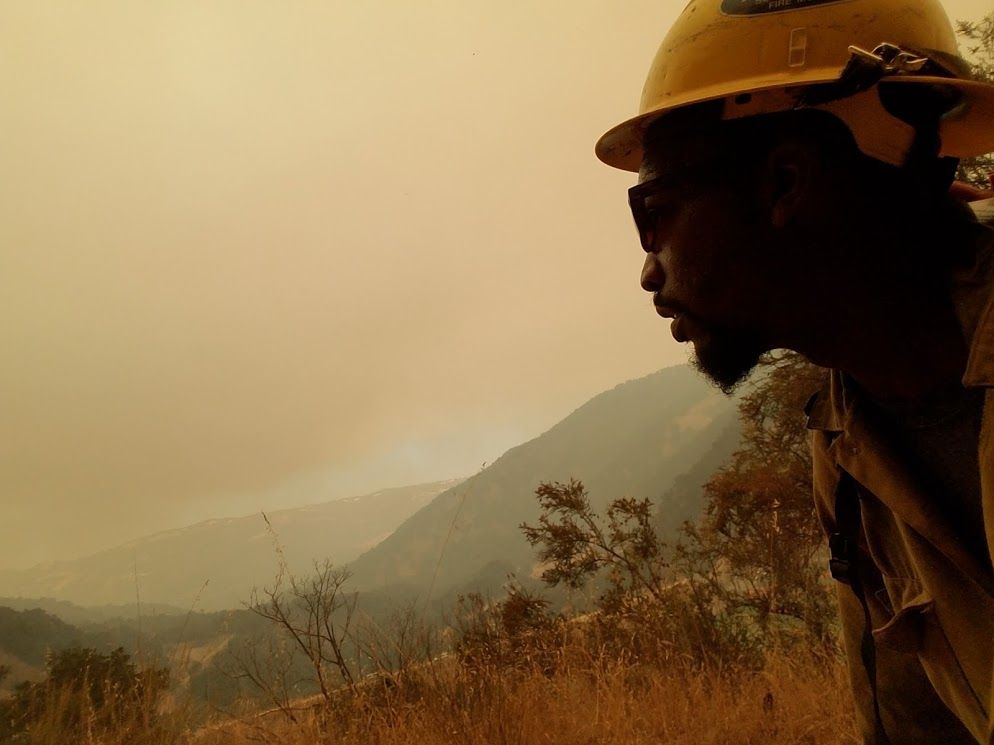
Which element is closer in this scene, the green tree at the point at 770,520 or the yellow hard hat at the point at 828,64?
the yellow hard hat at the point at 828,64

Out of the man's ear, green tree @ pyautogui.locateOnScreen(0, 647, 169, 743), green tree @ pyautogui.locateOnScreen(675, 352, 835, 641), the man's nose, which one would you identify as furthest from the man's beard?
green tree @ pyautogui.locateOnScreen(675, 352, 835, 641)

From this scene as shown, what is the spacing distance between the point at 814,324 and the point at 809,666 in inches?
148

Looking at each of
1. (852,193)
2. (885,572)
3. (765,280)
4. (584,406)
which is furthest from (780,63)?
(584,406)

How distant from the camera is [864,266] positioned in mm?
1159

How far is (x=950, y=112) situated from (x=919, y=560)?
1022 millimetres

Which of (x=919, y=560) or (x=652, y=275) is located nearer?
(x=919, y=560)

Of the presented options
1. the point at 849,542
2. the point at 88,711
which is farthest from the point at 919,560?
the point at 88,711

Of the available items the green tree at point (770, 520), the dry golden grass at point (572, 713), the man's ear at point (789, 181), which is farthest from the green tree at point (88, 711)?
the green tree at point (770, 520)

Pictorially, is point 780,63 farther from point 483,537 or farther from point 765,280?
point 483,537

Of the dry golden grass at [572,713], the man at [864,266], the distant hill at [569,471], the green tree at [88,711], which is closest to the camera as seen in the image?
the man at [864,266]

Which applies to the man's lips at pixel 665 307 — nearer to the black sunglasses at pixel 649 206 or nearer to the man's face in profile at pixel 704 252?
the man's face in profile at pixel 704 252

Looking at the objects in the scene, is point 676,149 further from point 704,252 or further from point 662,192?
point 704,252

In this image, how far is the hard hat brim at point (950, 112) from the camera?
1.21m

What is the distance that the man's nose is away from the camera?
1.40m
